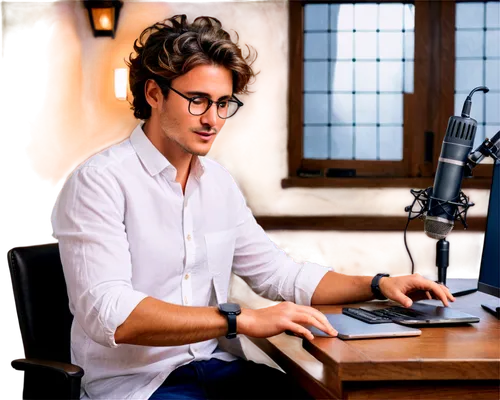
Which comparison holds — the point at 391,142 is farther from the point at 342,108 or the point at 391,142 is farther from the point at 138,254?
the point at 138,254

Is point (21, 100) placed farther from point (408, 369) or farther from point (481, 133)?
point (481, 133)

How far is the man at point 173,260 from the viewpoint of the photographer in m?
1.60

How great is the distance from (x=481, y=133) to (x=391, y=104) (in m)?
0.64

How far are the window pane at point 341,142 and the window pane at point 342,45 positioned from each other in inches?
18.8

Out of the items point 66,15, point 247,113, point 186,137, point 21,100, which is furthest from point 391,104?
point 186,137

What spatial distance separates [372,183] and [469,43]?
1.15 metres

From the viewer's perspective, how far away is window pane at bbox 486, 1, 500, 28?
4.88m

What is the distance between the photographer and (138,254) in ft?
5.97

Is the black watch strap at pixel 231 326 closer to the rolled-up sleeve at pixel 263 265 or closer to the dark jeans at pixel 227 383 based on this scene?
the dark jeans at pixel 227 383

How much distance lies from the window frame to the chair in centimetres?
306

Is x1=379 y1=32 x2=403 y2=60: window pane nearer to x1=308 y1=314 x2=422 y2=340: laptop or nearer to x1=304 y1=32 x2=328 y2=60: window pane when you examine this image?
x1=304 y1=32 x2=328 y2=60: window pane

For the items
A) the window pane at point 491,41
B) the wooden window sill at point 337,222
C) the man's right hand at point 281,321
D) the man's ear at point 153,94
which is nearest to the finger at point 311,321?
the man's right hand at point 281,321

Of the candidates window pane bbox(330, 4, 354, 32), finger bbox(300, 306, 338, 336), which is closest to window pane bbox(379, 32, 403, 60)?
window pane bbox(330, 4, 354, 32)

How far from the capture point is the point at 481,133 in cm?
492
